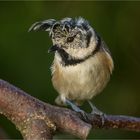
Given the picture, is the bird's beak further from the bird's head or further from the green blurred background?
the green blurred background

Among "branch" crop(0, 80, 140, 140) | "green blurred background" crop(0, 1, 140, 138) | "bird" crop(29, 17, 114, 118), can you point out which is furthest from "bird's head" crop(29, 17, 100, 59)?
"green blurred background" crop(0, 1, 140, 138)

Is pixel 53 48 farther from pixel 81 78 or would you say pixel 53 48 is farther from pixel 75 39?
pixel 81 78

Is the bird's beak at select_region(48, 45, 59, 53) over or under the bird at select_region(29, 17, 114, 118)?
over

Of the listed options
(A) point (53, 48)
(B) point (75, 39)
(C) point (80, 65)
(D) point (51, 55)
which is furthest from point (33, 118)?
(D) point (51, 55)

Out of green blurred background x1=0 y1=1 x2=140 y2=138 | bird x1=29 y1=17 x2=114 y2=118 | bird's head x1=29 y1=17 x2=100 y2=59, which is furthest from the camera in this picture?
green blurred background x1=0 y1=1 x2=140 y2=138

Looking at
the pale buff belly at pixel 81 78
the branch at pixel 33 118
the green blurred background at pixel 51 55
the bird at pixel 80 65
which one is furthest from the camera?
the green blurred background at pixel 51 55

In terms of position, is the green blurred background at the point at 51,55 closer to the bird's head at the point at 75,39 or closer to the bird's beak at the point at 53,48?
the bird's head at the point at 75,39

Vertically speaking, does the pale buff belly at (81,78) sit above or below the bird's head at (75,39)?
below

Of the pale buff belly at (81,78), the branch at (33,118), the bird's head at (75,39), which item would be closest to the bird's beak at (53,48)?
the bird's head at (75,39)
